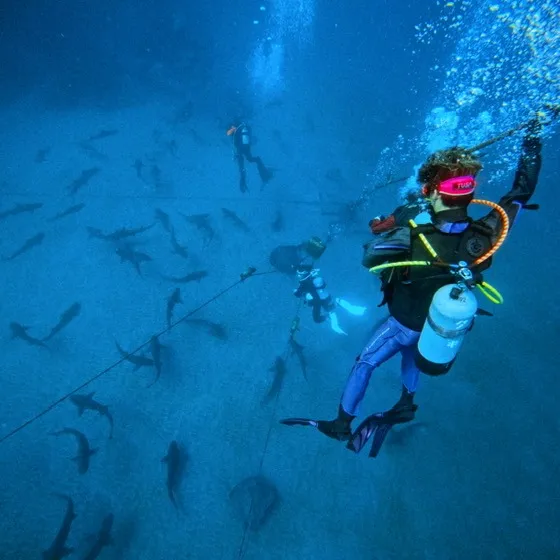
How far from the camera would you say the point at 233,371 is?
799 centimetres

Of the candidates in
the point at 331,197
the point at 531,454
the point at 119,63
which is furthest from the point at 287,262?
the point at 119,63

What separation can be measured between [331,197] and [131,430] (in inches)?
413

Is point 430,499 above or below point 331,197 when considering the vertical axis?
below

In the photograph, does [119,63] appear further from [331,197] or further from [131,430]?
[131,430]

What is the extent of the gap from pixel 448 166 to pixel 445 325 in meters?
1.14

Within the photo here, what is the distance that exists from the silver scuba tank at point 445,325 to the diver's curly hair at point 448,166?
78 cm

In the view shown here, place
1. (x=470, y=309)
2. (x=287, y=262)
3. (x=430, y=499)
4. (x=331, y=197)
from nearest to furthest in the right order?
(x=470, y=309) < (x=430, y=499) < (x=287, y=262) < (x=331, y=197)

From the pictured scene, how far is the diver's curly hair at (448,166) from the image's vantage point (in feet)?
8.11

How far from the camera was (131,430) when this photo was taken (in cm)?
715

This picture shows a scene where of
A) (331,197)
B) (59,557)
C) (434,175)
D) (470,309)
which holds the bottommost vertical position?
(59,557)

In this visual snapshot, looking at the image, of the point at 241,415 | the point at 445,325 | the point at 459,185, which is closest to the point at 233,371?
the point at 241,415

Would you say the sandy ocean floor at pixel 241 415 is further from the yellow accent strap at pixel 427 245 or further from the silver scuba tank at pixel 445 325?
the yellow accent strap at pixel 427 245

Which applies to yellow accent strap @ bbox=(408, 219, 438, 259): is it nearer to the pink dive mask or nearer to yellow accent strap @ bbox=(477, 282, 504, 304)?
the pink dive mask

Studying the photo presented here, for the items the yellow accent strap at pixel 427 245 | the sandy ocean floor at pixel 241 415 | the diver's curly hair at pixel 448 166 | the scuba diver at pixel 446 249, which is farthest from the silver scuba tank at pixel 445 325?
the sandy ocean floor at pixel 241 415
